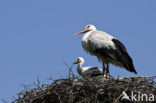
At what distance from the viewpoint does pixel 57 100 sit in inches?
377

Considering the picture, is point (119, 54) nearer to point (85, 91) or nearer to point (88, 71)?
point (88, 71)

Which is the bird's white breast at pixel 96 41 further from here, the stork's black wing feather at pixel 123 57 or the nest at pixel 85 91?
the nest at pixel 85 91

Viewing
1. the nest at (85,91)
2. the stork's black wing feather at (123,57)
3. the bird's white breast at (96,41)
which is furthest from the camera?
the bird's white breast at (96,41)

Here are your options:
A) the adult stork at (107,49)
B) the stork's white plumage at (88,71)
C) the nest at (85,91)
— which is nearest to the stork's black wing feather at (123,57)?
the adult stork at (107,49)

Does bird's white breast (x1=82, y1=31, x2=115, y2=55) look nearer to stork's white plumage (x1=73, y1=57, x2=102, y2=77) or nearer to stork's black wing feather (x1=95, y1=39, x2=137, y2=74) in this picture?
Answer: stork's black wing feather (x1=95, y1=39, x2=137, y2=74)

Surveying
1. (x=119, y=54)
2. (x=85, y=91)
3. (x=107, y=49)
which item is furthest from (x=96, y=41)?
(x=85, y=91)

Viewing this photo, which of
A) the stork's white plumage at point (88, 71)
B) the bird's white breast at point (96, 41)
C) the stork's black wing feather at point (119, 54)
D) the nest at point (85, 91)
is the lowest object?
the nest at point (85, 91)

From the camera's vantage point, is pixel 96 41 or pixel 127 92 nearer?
pixel 127 92

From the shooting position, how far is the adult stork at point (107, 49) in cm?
1216

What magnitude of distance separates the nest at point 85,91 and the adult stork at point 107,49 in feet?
7.51

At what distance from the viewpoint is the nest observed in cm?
938

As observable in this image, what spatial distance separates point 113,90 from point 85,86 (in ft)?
1.68

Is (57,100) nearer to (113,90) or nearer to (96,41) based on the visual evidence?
(113,90)

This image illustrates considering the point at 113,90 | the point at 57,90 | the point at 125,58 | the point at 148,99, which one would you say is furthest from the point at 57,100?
the point at 125,58
